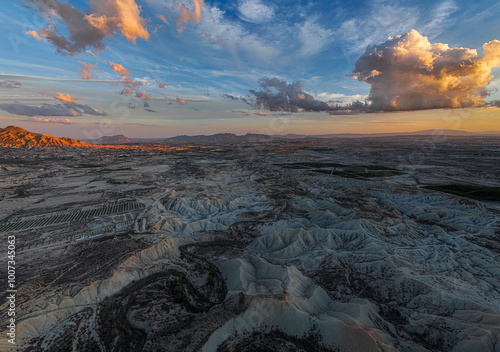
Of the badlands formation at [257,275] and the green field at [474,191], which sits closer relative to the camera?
the badlands formation at [257,275]

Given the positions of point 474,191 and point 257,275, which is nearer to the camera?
point 257,275

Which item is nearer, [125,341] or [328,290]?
[125,341]

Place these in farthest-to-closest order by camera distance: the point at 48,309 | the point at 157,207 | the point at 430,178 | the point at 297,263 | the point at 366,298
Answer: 1. the point at 430,178
2. the point at 157,207
3. the point at 297,263
4. the point at 366,298
5. the point at 48,309

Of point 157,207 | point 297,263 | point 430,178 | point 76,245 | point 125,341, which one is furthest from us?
point 430,178

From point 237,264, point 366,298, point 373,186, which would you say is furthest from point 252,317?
point 373,186

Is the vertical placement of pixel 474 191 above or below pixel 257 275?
above

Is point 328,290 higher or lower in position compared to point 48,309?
lower

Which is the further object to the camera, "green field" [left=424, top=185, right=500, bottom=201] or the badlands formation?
"green field" [left=424, top=185, right=500, bottom=201]

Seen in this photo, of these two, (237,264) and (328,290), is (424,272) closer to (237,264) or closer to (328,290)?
(328,290)
